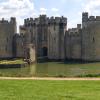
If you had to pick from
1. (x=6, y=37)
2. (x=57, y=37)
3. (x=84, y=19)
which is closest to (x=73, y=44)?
(x=57, y=37)

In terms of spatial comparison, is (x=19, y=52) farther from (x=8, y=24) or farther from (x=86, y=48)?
(x=86, y=48)

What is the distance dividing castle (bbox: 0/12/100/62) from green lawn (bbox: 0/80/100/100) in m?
29.9

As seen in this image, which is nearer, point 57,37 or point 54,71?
point 54,71

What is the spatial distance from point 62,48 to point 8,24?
9.32 meters

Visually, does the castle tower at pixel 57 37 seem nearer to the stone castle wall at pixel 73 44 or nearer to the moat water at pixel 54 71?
the stone castle wall at pixel 73 44

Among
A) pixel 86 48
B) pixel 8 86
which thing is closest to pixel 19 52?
pixel 86 48

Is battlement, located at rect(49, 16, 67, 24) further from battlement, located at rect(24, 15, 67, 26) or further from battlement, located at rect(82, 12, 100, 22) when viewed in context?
battlement, located at rect(82, 12, 100, 22)

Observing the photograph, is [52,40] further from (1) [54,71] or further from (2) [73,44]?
(1) [54,71]

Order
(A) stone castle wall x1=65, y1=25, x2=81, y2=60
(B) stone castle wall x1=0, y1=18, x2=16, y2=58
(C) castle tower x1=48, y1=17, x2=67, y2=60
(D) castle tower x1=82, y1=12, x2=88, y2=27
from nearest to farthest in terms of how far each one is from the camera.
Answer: (D) castle tower x1=82, y1=12, x2=88, y2=27
(A) stone castle wall x1=65, y1=25, x2=81, y2=60
(C) castle tower x1=48, y1=17, x2=67, y2=60
(B) stone castle wall x1=0, y1=18, x2=16, y2=58

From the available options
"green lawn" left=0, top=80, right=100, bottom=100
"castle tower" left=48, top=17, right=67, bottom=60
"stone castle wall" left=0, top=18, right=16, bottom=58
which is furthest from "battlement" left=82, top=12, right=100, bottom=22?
"green lawn" left=0, top=80, right=100, bottom=100

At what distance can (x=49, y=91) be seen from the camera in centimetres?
1315

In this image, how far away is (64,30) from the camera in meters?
49.2

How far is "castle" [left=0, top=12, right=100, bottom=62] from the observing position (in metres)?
45.2

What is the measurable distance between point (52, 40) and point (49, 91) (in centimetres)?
3689
